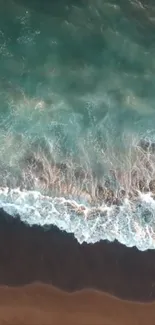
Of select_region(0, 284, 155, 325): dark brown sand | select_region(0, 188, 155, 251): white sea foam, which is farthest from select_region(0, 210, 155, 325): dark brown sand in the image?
select_region(0, 188, 155, 251): white sea foam

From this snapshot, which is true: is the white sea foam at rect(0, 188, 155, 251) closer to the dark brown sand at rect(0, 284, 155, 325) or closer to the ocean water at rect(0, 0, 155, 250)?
the ocean water at rect(0, 0, 155, 250)

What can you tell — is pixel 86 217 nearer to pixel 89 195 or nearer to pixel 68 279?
pixel 89 195

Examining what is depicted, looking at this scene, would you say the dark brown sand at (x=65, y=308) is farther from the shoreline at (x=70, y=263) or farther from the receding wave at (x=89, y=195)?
the receding wave at (x=89, y=195)

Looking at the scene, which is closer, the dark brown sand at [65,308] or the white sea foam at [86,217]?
the dark brown sand at [65,308]

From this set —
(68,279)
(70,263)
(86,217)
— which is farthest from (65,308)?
Answer: (86,217)

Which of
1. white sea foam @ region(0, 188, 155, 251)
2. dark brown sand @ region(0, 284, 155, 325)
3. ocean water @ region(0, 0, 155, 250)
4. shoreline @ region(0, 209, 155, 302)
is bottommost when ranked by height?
dark brown sand @ region(0, 284, 155, 325)

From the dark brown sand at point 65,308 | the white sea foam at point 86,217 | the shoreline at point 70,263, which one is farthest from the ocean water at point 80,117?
the dark brown sand at point 65,308
